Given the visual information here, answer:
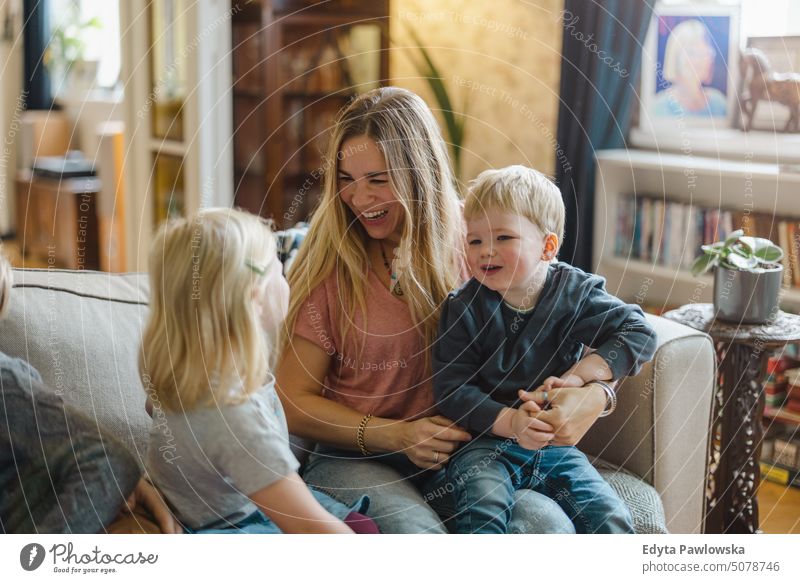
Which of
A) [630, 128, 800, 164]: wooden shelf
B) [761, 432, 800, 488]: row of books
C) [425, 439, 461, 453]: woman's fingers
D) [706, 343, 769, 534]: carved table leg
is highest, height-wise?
[630, 128, 800, 164]: wooden shelf

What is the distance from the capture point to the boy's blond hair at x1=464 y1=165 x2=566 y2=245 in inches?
45.1

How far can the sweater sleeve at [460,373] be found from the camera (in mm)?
1173

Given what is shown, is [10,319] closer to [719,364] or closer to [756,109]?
[719,364]

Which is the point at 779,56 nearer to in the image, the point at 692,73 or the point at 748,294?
the point at 692,73

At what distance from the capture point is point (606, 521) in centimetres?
119

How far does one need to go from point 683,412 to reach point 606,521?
0.28 metres

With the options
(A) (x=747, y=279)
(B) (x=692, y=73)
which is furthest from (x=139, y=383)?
(B) (x=692, y=73)

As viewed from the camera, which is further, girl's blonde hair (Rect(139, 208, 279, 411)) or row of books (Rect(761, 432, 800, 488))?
row of books (Rect(761, 432, 800, 488))

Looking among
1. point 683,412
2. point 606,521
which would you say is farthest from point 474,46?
point 606,521

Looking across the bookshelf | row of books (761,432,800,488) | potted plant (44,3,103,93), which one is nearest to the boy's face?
row of books (761,432,800,488)

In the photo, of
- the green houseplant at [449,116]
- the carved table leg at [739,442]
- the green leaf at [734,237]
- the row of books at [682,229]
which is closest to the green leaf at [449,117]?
the green houseplant at [449,116]

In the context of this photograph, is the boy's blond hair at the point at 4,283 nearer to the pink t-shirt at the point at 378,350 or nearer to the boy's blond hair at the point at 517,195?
the pink t-shirt at the point at 378,350

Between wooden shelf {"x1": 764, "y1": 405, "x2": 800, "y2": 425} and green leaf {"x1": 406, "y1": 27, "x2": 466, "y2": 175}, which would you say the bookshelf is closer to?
wooden shelf {"x1": 764, "y1": 405, "x2": 800, "y2": 425}

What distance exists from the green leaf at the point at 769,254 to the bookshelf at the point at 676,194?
2.31 ft
